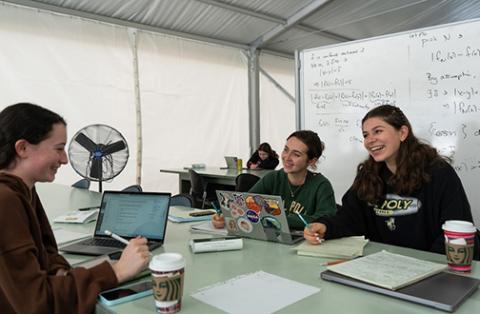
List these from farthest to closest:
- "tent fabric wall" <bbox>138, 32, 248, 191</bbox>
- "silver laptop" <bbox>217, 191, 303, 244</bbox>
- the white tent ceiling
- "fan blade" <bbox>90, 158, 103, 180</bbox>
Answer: "tent fabric wall" <bbox>138, 32, 248, 191</bbox>, the white tent ceiling, "fan blade" <bbox>90, 158, 103, 180</bbox>, "silver laptop" <bbox>217, 191, 303, 244</bbox>

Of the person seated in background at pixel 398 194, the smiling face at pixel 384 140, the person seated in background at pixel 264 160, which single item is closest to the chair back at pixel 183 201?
the person seated in background at pixel 398 194

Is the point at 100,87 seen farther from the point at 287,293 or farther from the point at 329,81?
the point at 287,293

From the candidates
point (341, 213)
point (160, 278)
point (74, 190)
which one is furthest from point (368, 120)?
point (74, 190)

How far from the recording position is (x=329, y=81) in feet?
9.96

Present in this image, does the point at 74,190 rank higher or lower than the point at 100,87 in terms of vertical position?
lower

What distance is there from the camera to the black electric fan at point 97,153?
249 cm

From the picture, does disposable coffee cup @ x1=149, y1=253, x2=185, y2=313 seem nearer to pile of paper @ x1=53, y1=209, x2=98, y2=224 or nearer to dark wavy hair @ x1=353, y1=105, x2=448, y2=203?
dark wavy hair @ x1=353, y1=105, x2=448, y2=203

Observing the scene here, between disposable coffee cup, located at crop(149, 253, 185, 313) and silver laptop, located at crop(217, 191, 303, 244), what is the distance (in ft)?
1.89

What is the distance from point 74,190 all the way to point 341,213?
7.51 feet

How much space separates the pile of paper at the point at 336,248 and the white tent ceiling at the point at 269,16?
4211 mm

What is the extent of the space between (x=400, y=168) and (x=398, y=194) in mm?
110

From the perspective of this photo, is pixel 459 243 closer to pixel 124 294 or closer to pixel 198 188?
pixel 124 294

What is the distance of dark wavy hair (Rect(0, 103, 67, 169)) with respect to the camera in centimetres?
101

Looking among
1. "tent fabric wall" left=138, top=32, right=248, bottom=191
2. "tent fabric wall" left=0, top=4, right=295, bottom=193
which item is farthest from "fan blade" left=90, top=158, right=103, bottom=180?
"tent fabric wall" left=138, top=32, right=248, bottom=191
